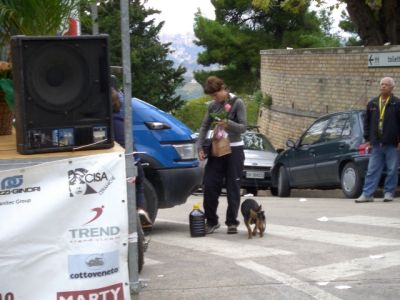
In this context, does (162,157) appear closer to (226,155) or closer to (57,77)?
(226,155)

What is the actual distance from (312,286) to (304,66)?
63.2 ft

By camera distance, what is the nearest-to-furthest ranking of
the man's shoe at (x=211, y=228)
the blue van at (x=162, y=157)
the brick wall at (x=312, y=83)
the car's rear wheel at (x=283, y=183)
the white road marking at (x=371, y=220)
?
the blue van at (x=162, y=157)
the man's shoe at (x=211, y=228)
the white road marking at (x=371, y=220)
the car's rear wheel at (x=283, y=183)
the brick wall at (x=312, y=83)

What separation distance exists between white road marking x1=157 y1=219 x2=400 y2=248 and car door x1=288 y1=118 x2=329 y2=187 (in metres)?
5.64

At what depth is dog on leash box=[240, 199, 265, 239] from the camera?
9117mm

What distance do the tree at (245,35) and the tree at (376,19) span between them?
2207 centimetres

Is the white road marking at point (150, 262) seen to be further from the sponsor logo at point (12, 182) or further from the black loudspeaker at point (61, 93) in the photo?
the sponsor logo at point (12, 182)

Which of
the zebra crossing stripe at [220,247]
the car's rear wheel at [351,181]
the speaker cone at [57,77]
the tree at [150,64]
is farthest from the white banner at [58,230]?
the tree at [150,64]

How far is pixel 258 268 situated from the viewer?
751 centimetres

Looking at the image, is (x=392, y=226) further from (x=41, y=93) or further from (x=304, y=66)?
(x=304, y=66)

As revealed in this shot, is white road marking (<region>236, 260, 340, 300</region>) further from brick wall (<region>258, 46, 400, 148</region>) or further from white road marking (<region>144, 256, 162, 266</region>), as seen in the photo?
brick wall (<region>258, 46, 400, 148</region>)

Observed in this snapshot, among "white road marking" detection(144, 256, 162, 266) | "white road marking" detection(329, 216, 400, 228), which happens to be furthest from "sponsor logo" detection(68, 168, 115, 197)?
"white road marking" detection(329, 216, 400, 228)

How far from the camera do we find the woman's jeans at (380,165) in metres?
13.0

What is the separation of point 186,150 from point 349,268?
2.69 m

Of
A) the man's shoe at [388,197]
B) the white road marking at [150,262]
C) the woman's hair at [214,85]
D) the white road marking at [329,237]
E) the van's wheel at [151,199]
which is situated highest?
the woman's hair at [214,85]
